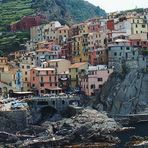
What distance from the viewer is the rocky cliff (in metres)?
97.7

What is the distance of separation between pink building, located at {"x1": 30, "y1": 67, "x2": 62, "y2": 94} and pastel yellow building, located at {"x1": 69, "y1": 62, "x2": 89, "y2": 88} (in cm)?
317

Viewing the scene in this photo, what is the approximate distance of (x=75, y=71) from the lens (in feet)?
366

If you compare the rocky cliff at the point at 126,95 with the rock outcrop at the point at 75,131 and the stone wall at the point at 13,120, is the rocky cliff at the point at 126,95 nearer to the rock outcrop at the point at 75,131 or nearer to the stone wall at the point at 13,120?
the rock outcrop at the point at 75,131

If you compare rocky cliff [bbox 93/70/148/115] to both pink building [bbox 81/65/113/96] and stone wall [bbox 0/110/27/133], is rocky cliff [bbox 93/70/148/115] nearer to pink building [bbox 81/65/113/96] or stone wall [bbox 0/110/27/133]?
pink building [bbox 81/65/113/96]

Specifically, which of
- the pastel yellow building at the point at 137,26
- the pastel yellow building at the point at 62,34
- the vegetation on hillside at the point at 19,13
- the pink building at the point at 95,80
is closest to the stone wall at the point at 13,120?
the pink building at the point at 95,80

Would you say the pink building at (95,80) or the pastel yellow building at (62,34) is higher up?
the pastel yellow building at (62,34)

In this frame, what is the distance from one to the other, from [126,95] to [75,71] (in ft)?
51.5

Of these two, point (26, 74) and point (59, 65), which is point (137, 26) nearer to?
point (59, 65)

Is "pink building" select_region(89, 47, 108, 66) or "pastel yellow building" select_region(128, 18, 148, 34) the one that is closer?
"pink building" select_region(89, 47, 108, 66)

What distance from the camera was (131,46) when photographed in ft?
362

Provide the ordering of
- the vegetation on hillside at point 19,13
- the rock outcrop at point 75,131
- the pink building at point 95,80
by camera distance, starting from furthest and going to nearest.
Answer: the vegetation on hillside at point 19,13
the pink building at point 95,80
the rock outcrop at point 75,131

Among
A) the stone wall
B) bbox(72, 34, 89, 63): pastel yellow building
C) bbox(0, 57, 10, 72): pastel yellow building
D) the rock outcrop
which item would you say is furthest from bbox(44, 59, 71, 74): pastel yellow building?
the stone wall

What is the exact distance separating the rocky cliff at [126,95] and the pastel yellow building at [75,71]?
8.91 m

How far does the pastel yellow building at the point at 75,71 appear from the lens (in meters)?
111
